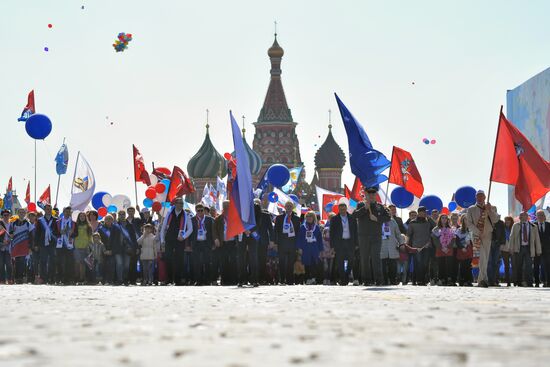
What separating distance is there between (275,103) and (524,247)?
16980cm

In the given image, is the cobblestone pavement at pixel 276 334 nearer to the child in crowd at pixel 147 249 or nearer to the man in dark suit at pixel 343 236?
the man in dark suit at pixel 343 236

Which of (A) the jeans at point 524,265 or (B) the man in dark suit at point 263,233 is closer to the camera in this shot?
A: (B) the man in dark suit at point 263,233

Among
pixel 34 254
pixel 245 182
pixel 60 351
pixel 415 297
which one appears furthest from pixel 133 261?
pixel 60 351

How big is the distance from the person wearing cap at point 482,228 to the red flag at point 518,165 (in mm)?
905

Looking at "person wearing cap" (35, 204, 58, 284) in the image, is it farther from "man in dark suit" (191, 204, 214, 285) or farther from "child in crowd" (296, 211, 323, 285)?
"child in crowd" (296, 211, 323, 285)

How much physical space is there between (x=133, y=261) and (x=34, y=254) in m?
1.99

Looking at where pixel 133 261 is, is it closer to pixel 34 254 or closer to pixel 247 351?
pixel 34 254

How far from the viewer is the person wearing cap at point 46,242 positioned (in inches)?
992

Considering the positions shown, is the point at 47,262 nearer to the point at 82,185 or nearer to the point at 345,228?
the point at 345,228

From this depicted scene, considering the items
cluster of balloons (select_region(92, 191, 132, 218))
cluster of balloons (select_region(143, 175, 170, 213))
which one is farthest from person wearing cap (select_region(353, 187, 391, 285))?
cluster of balloons (select_region(92, 191, 132, 218))

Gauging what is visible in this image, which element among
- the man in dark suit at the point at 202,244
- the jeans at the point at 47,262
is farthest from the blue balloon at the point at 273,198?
the man in dark suit at the point at 202,244

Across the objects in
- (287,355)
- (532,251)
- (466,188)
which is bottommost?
(287,355)

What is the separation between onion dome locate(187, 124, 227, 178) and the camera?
17738 centimetres

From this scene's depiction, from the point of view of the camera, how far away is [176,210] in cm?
2366
